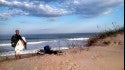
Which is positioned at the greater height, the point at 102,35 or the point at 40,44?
the point at 102,35

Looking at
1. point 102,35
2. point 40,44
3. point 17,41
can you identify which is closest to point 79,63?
point 17,41

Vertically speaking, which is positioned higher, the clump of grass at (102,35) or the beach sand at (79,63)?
the clump of grass at (102,35)

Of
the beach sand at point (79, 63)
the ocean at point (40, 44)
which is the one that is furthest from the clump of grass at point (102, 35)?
the beach sand at point (79, 63)

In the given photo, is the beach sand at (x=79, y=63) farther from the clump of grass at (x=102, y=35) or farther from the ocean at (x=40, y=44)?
the ocean at (x=40, y=44)

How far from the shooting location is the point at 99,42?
945 centimetres

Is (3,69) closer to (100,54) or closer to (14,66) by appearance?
(14,66)

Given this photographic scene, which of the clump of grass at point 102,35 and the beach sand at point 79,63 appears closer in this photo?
the beach sand at point 79,63

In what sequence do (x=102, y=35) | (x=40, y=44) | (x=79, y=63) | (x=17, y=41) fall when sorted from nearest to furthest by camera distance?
(x=79, y=63), (x=17, y=41), (x=102, y=35), (x=40, y=44)

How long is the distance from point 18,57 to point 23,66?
189 cm

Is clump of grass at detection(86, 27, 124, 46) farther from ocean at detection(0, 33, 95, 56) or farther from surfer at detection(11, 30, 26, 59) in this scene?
surfer at detection(11, 30, 26, 59)

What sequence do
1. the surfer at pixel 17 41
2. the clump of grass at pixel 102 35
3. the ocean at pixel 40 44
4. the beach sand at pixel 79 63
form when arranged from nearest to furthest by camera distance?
1. the beach sand at pixel 79 63
2. the surfer at pixel 17 41
3. the clump of grass at pixel 102 35
4. the ocean at pixel 40 44

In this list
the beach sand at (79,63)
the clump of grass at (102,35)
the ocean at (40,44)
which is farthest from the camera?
the ocean at (40,44)

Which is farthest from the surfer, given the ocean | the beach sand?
the ocean

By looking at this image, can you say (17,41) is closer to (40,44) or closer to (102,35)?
(102,35)
